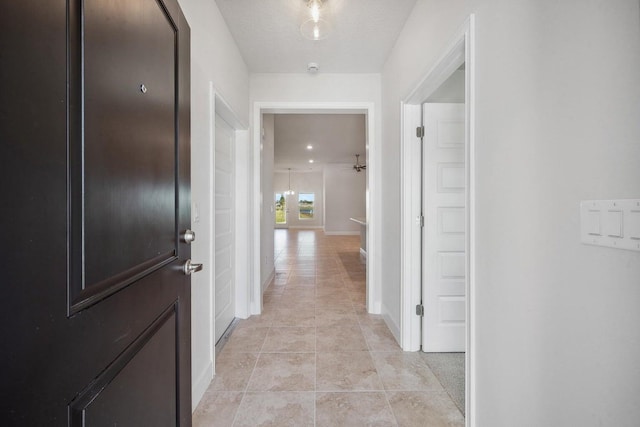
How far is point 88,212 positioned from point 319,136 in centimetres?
650

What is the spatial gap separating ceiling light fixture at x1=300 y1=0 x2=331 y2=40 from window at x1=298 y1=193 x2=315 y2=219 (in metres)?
12.1

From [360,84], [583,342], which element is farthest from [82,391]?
[360,84]

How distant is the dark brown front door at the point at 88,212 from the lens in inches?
18.1

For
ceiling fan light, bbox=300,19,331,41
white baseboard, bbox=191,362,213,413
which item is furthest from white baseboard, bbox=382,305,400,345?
ceiling fan light, bbox=300,19,331,41

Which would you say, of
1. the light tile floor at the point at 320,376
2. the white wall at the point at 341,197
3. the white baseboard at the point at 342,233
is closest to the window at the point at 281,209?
the white wall at the point at 341,197

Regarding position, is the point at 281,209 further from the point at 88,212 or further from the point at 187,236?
the point at 88,212

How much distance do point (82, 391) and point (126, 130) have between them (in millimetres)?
612

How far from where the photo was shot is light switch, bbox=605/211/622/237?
26.9 inches

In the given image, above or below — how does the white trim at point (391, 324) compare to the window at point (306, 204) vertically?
below

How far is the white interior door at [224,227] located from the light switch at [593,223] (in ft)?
7.27

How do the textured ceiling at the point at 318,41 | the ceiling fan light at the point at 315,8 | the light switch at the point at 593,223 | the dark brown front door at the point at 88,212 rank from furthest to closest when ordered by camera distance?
the textured ceiling at the point at 318,41, the ceiling fan light at the point at 315,8, the light switch at the point at 593,223, the dark brown front door at the point at 88,212

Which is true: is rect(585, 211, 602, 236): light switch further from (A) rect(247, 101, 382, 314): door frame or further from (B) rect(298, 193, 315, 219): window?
(B) rect(298, 193, 315, 219): window

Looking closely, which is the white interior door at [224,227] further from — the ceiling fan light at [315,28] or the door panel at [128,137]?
the door panel at [128,137]

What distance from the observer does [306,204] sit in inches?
560
